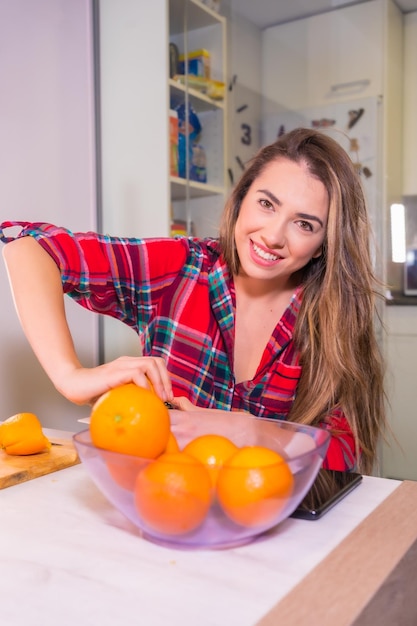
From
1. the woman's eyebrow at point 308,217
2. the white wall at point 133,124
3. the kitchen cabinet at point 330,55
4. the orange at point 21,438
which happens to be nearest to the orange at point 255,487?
the orange at point 21,438

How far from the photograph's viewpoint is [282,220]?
121cm

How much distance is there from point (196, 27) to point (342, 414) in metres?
1.49

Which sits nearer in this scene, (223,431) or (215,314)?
(223,431)

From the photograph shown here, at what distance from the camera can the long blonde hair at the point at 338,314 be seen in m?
1.20

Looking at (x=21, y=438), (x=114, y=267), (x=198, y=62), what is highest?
(x=198, y=62)

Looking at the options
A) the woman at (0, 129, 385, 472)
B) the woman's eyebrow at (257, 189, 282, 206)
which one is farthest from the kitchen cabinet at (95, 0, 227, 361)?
the woman's eyebrow at (257, 189, 282, 206)

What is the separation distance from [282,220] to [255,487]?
767mm

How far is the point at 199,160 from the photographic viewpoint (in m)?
2.16

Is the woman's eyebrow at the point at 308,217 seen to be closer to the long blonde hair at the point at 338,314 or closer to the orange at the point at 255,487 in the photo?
the long blonde hair at the point at 338,314

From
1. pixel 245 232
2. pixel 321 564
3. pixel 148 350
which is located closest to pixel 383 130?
pixel 245 232

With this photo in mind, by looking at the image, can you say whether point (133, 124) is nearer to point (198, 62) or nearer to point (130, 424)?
point (198, 62)

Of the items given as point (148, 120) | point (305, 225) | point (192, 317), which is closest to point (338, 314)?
point (305, 225)

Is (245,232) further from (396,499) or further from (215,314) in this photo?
(396,499)

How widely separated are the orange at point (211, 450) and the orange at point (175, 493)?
53mm
